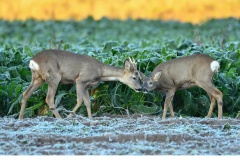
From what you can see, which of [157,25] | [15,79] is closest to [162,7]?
[157,25]

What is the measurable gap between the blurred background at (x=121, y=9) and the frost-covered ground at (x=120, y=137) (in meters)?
17.1

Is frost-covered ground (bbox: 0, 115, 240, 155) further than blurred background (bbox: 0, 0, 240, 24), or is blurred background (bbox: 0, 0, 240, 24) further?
blurred background (bbox: 0, 0, 240, 24)

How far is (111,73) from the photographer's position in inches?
453

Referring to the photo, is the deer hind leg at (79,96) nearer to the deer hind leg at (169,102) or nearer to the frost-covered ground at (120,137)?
the frost-covered ground at (120,137)

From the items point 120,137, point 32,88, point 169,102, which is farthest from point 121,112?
point 120,137

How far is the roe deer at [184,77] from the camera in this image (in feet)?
36.4

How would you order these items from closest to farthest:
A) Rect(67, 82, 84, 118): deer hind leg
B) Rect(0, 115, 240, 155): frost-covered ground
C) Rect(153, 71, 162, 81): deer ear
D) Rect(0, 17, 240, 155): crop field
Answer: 1. Rect(0, 115, 240, 155): frost-covered ground
2. Rect(0, 17, 240, 155): crop field
3. Rect(67, 82, 84, 118): deer hind leg
4. Rect(153, 71, 162, 81): deer ear

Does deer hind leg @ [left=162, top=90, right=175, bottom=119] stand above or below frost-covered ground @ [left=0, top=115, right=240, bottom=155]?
above

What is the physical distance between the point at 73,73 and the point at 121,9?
16637 millimetres

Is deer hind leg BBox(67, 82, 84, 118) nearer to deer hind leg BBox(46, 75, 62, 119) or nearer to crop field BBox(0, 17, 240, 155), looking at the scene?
crop field BBox(0, 17, 240, 155)

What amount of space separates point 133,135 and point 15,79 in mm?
4054

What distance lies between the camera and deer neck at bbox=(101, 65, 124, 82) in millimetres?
11484

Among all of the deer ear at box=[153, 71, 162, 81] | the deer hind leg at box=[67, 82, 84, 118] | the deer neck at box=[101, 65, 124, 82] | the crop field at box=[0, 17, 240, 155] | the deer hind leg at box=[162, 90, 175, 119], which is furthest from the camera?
the deer neck at box=[101, 65, 124, 82]

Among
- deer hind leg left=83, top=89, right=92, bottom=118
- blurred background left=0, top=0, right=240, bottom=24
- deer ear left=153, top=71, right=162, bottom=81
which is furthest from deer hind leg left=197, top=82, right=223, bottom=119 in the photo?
blurred background left=0, top=0, right=240, bottom=24
